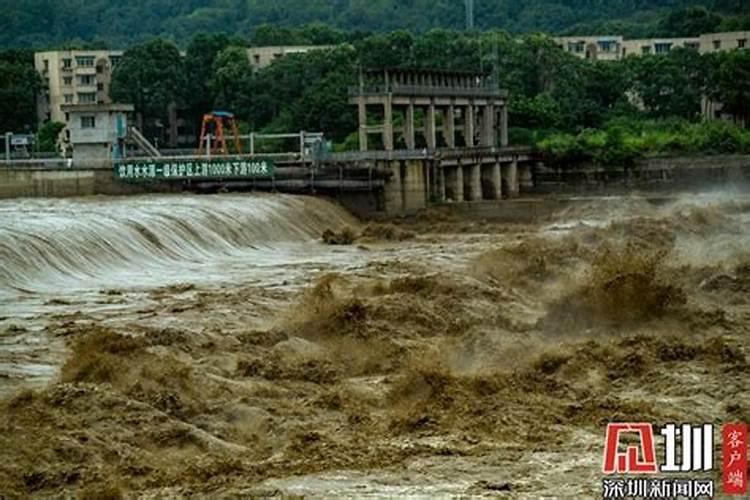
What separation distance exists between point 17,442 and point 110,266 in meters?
19.7

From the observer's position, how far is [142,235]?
41.8 metres

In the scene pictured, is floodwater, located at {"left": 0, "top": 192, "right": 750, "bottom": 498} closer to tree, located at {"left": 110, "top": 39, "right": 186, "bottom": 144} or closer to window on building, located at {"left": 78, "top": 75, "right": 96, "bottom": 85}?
tree, located at {"left": 110, "top": 39, "right": 186, "bottom": 144}

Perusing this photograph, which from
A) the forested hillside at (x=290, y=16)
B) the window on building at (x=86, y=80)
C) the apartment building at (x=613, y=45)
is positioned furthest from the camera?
the forested hillside at (x=290, y=16)

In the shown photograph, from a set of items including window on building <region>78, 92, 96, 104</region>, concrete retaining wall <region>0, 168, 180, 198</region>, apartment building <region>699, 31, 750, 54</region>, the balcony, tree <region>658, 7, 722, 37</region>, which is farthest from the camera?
tree <region>658, 7, 722, 37</region>

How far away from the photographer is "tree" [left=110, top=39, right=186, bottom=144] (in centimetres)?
10169

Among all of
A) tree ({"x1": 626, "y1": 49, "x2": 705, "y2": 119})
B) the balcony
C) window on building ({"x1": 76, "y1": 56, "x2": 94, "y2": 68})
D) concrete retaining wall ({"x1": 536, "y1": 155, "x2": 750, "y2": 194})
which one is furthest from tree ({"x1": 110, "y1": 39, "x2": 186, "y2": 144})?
concrete retaining wall ({"x1": 536, "y1": 155, "x2": 750, "y2": 194})

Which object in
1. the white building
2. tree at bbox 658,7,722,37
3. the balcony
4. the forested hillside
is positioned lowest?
the white building

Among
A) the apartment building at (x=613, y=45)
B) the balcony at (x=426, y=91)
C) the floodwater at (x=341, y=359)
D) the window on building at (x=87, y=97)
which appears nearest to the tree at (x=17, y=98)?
the window on building at (x=87, y=97)

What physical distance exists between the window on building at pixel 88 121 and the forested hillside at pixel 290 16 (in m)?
84.1

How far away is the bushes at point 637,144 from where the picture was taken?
234 ft

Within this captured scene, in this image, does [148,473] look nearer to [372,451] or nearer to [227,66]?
[372,451]

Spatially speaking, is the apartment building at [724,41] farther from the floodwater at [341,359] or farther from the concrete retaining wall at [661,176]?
the floodwater at [341,359]

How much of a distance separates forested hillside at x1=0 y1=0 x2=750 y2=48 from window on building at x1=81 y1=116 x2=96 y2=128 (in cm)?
8407

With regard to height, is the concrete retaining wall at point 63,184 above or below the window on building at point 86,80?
below
